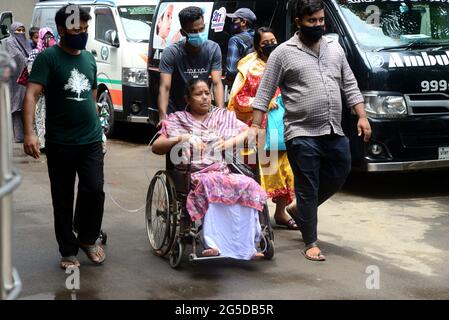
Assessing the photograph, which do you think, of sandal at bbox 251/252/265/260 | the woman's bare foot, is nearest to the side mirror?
sandal at bbox 251/252/265/260

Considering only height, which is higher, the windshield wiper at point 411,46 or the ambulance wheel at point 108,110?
the windshield wiper at point 411,46

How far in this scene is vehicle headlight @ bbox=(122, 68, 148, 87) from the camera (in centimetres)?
1163

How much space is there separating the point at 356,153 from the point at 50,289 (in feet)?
12.3

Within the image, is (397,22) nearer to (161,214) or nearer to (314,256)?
(314,256)

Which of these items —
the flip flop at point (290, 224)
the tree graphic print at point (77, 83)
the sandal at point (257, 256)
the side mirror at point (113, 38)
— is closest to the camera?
the tree graphic print at point (77, 83)

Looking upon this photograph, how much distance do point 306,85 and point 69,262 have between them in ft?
6.76

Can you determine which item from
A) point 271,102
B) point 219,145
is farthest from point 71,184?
point 271,102

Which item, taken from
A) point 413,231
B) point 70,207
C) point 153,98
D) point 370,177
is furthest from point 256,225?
point 153,98

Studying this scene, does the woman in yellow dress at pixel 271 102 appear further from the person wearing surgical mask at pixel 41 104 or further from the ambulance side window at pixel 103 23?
the ambulance side window at pixel 103 23

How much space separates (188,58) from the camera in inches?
259

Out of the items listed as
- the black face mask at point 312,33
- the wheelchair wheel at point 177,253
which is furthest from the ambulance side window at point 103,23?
the wheelchair wheel at point 177,253

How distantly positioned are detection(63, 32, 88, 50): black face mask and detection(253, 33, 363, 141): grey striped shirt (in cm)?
130

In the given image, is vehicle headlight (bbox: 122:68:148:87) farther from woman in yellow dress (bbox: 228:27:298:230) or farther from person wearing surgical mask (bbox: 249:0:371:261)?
person wearing surgical mask (bbox: 249:0:371:261)

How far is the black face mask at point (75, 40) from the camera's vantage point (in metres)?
5.54
